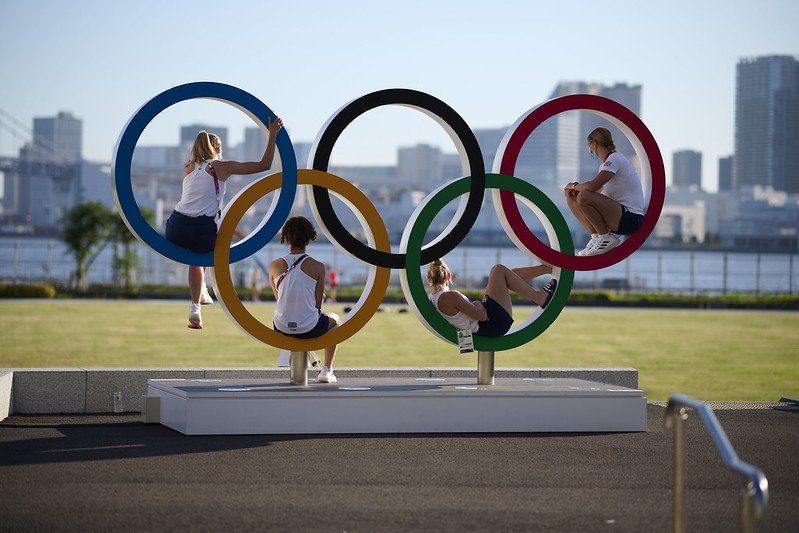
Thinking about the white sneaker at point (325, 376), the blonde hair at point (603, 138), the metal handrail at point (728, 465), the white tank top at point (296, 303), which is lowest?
the white sneaker at point (325, 376)

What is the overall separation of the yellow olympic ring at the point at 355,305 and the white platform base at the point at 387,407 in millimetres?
452

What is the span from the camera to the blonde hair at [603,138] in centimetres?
1091

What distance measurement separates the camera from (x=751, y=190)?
177875mm

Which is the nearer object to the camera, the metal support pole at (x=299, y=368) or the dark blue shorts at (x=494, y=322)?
the metal support pole at (x=299, y=368)

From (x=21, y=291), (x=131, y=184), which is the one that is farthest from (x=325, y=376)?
(x=21, y=291)

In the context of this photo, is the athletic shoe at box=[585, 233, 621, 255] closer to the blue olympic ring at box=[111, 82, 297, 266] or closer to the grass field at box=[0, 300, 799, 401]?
the blue olympic ring at box=[111, 82, 297, 266]

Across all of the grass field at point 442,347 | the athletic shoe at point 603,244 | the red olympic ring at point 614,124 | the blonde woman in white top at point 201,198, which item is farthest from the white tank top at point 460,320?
the grass field at point 442,347

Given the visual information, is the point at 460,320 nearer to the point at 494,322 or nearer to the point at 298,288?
the point at 494,322

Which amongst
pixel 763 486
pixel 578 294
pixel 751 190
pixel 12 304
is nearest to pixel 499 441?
pixel 763 486

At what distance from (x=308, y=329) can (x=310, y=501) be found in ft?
10.5

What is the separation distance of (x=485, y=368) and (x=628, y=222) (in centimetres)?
200

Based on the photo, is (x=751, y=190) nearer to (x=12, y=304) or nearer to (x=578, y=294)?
(x=578, y=294)

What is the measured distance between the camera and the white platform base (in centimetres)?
955

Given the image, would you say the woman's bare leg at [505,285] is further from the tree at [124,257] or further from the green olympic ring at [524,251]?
the tree at [124,257]
